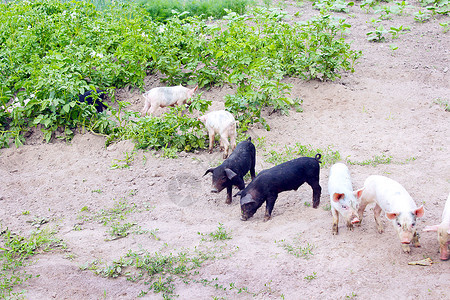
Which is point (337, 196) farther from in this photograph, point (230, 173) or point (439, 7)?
point (439, 7)

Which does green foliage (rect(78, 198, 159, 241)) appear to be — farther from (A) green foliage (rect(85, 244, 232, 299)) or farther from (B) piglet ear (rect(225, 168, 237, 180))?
(B) piglet ear (rect(225, 168, 237, 180))

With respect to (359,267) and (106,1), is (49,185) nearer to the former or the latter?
(359,267)

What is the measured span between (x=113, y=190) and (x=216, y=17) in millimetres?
8779

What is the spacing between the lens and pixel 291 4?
48.8ft

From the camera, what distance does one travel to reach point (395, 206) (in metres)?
4.85

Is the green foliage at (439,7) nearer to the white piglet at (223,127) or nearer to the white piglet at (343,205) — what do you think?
the white piglet at (223,127)

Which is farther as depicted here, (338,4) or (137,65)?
(338,4)

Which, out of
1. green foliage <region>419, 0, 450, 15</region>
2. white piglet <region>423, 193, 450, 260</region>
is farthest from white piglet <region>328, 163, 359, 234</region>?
green foliage <region>419, 0, 450, 15</region>

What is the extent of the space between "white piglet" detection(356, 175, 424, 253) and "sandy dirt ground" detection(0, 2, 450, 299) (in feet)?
0.66

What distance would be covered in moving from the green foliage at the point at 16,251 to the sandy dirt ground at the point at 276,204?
0.36 feet

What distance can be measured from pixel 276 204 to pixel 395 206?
1.85 meters

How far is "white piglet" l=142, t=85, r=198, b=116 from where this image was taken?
8656 mm

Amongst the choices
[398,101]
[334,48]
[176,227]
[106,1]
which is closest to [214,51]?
[334,48]

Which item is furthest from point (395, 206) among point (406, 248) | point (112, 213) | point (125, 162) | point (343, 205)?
point (125, 162)
